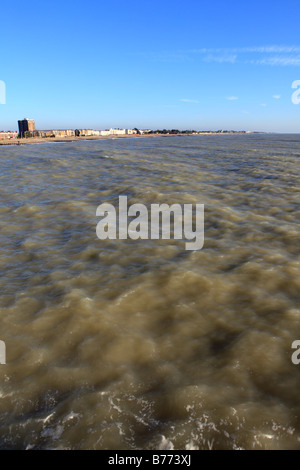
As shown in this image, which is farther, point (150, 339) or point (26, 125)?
point (26, 125)

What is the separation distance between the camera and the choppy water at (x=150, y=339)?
102 inches

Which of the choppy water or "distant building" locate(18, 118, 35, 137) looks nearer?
the choppy water

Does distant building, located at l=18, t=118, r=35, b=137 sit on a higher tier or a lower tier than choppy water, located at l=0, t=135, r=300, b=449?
higher

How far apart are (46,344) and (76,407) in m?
1.02

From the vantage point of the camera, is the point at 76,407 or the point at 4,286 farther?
the point at 4,286

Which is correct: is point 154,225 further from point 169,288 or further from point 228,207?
point 169,288

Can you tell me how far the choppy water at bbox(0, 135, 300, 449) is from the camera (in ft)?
8.54

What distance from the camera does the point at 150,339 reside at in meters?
3.66

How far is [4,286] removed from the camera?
484cm

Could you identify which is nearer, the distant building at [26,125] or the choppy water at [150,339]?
the choppy water at [150,339]

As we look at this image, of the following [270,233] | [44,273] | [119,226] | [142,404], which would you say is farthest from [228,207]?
[142,404]

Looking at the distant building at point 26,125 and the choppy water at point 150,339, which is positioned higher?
the distant building at point 26,125
